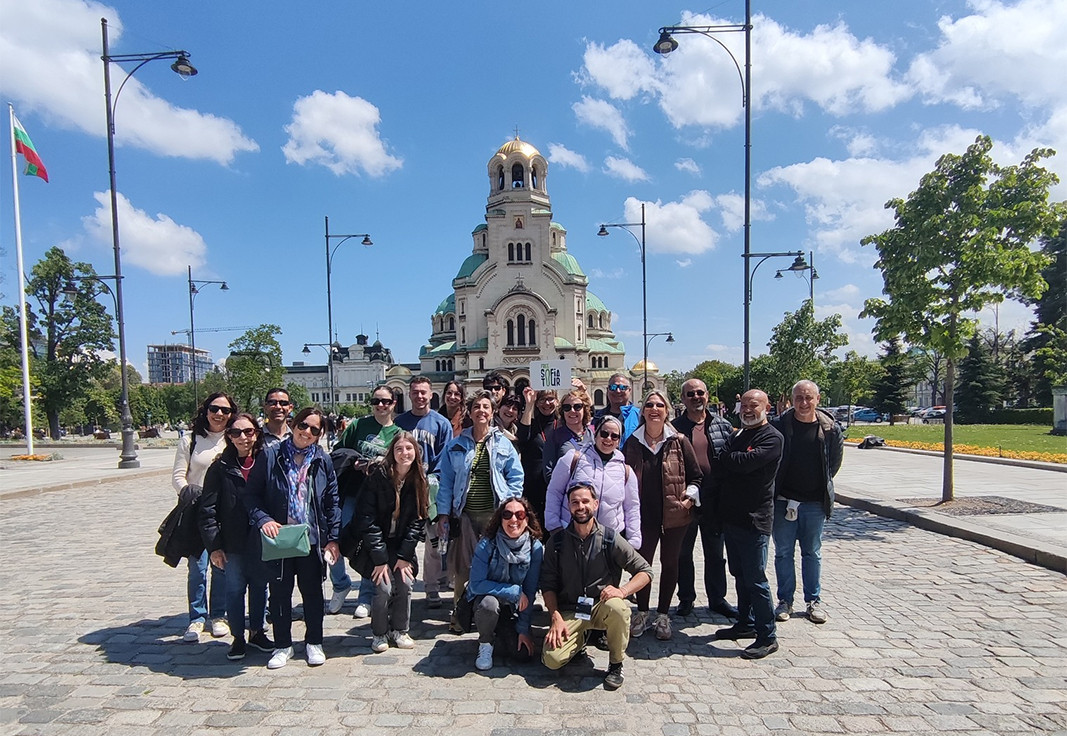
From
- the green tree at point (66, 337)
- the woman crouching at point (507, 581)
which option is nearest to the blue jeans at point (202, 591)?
the woman crouching at point (507, 581)

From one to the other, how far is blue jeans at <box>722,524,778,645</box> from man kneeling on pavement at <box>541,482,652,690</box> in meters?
0.82

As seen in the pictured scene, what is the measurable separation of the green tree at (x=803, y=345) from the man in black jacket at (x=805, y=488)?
25172 millimetres

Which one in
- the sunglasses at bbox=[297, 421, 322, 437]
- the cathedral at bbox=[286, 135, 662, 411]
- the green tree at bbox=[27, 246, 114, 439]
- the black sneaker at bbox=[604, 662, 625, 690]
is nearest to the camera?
the black sneaker at bbox=[604, 662, 625, 690]

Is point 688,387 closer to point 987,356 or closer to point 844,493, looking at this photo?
point 844,493

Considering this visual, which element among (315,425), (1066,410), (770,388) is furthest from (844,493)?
(770,388)

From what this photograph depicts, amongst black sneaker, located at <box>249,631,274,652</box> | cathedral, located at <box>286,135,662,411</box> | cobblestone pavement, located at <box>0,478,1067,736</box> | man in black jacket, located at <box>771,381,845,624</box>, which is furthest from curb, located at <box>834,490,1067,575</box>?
cathedral, located at <box>286,135,662,411</box>

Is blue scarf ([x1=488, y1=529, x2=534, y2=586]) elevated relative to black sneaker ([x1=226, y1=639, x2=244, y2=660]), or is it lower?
elevated

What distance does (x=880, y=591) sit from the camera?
237 inches

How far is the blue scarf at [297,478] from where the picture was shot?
458cm

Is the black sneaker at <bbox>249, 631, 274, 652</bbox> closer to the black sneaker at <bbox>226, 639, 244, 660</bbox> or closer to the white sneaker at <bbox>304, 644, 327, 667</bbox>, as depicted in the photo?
the black sneaker at <bbox>226, 639, 244, 660</bbox>

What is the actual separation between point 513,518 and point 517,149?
6126 cm

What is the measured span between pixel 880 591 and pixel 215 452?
21.6 ft

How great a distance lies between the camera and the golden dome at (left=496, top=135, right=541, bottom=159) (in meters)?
60.6

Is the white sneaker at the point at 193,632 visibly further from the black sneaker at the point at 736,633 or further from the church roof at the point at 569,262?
the church roof at the point at 569,262
